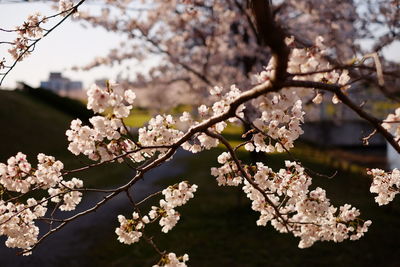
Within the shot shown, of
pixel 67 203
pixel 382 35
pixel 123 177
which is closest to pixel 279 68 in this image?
pixel 67 203

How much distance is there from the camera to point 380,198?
150 inches

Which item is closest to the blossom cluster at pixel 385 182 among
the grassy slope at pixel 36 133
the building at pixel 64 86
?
the grassy slope at pixel 36 133

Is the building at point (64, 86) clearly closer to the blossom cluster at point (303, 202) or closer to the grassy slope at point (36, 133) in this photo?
the grassy slope at point (36, 133)

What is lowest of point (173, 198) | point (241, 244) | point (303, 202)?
point (303, 202)

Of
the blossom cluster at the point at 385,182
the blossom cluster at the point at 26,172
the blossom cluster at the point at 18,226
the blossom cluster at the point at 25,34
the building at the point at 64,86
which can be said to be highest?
the building at the point at 64,86

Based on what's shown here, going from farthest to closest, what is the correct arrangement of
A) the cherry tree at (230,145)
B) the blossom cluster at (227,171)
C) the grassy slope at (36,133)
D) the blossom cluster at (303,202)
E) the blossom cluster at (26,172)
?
the grassy slope at (36,133) < the blossom cluster at (227,171) < the blossom cluster at (303,202) < the blossom cluster at (26,172) < the cherry tree at (230,145)

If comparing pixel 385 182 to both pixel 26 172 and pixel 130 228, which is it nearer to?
pixel 130 228

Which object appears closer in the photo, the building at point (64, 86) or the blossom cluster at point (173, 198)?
the blossom cluster at point (173, 198)

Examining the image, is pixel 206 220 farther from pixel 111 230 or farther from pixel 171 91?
pixel 171 91

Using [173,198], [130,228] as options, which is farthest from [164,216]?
[130,228]

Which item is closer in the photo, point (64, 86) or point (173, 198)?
point (173, 198)

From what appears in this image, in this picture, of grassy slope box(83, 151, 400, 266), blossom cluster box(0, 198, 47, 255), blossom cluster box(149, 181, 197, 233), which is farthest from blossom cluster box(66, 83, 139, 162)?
grassy slope box(83, 151, 400, 266)

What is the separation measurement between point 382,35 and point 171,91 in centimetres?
1047

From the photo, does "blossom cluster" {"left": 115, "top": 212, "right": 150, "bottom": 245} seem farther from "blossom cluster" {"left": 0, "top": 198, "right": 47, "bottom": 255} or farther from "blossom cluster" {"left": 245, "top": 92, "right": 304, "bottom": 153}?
"blossom cluster" {"left": 245, "top": 92, "right": 304, "bottom": 153}
